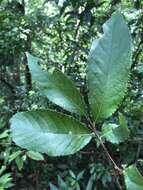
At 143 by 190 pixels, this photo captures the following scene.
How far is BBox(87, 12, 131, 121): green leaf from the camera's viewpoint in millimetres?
360

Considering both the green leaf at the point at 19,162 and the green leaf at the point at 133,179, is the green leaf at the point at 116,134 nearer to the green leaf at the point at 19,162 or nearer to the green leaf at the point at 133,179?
the green leaf at the point at 133,179

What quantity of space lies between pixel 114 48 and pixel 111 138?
91 mm

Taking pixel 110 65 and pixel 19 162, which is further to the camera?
pixel 19 162

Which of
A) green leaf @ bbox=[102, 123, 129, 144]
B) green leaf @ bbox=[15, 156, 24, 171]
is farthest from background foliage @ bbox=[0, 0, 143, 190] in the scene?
green leaf @ bbox=[102, 123, 129, 144]

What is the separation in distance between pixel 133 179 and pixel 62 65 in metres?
2.51

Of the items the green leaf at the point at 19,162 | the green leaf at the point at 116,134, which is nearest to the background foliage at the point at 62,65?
the green leaf at the point at 19,162

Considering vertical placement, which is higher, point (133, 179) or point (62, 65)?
point (133, 179)

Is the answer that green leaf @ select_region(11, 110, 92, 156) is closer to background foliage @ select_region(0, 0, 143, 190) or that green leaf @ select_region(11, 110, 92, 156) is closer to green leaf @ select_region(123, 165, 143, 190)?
green leaf @ select_region(123, 165, 143, 190)

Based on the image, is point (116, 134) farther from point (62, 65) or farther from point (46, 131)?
point (62, 65)

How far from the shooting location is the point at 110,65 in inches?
14.2

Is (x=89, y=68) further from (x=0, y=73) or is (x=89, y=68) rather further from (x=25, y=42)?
(x=0, y=73)

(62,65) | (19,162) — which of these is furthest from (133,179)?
(62,65)

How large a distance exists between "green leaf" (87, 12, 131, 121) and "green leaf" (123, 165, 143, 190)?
0.20 feet

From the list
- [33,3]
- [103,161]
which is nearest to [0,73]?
[33,3]
